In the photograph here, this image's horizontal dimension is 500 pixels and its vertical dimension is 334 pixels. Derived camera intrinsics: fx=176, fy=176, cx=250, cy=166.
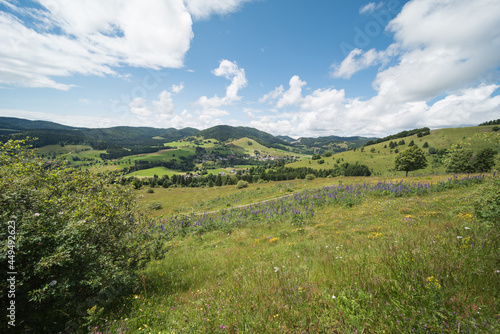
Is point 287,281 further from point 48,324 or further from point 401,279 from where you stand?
point 48,324

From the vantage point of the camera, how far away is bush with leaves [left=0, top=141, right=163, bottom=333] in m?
3.42

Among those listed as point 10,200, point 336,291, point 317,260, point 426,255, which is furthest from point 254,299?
point 10,200

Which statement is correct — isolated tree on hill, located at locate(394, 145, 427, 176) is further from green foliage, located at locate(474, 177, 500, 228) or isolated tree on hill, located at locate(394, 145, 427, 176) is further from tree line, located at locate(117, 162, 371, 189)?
tree line, located at locate(117, 162, 371, 189)

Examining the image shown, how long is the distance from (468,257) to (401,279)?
5.58 feet

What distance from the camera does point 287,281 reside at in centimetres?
429

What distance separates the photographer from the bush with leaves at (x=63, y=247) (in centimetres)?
342

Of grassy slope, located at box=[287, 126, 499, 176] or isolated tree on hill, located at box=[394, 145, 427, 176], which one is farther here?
grassy slope, located at box=[287, 126, 499, 176]

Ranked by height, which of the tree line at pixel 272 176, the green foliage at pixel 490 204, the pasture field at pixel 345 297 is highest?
the green foliage at pixel 490 204

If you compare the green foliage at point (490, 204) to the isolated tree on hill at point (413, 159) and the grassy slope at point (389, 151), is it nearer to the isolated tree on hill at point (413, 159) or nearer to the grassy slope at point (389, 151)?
the isolated tree on hill at point (413, 159)

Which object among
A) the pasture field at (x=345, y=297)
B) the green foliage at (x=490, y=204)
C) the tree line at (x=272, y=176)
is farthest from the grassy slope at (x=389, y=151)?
the pasture field at (x=345, y=297)

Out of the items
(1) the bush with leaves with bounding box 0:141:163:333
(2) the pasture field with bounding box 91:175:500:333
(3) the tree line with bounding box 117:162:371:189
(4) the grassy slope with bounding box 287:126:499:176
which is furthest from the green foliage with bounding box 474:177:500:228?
(4) the grassy slope with bounding box 287:126:499:176

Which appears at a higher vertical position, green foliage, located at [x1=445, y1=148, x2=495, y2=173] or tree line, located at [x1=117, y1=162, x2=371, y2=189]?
green foliage, located at [x1=445, y1=148, x2=495, y2=173]

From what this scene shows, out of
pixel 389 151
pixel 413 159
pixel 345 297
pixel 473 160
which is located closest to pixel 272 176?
pixel 413 159

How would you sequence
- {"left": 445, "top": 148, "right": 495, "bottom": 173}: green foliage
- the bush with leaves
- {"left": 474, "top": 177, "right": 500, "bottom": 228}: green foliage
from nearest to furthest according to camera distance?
1. the bush with leaves
2. {"left": 474, "top": 177, "right": 500, "bottom": 228}: green foliage
3. {"left": 445, "top": 148, "right": 495, "bottom": 173}: green foliage
